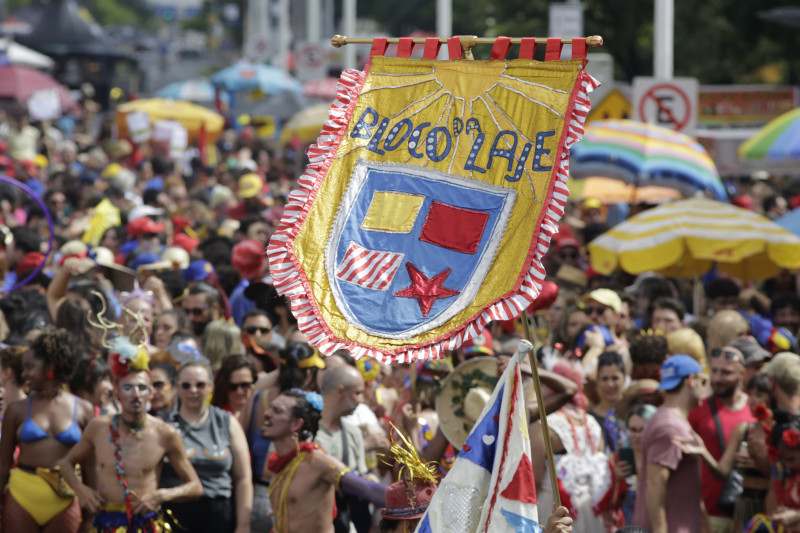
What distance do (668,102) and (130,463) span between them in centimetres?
920

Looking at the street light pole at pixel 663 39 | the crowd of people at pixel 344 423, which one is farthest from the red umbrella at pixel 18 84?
the crowd of people at pixel 344 423

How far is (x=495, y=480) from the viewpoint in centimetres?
487

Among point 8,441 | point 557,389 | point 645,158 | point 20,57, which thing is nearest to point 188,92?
point 20,57

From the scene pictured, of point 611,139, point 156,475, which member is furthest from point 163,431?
point 611,139

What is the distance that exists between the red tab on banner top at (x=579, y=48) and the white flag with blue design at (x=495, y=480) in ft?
3.87

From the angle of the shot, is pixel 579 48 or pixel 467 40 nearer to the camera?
pixel 579 48

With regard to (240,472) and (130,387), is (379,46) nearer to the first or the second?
(130,387)

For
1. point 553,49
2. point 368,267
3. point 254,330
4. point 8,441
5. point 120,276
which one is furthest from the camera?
point 120,276

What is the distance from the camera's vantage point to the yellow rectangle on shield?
550 centimetres

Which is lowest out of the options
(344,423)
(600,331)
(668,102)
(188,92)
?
(344,423)

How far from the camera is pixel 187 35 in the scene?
134 m

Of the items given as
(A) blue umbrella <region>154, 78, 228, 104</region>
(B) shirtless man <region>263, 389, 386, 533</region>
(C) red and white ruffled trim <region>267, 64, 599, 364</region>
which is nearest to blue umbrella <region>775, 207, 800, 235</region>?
(B) shirtless man <region>263, 389, 386, 533</region>

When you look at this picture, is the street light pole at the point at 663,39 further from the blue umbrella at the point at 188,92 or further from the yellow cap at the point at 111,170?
the blue umbrella at the point at 188,92

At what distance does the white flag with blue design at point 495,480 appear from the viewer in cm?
481
